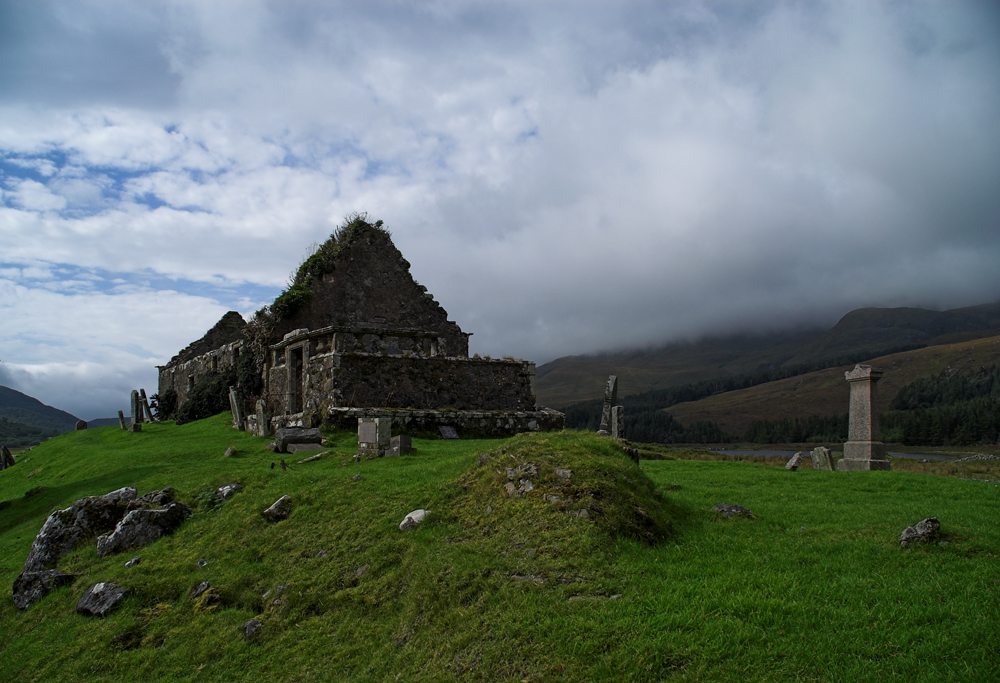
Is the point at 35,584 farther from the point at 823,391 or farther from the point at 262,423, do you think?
the point at 823,391

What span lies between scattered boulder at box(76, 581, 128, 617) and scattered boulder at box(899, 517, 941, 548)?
11501 mm

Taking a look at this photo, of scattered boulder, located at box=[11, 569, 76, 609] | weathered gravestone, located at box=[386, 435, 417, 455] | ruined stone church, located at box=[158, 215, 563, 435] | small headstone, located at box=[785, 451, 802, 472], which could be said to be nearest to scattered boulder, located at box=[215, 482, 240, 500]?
scattered boulder, located at box=[11, 569, 76, 609]

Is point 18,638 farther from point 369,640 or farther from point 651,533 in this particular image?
point 651,533

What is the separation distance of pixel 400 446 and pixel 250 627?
702 cm

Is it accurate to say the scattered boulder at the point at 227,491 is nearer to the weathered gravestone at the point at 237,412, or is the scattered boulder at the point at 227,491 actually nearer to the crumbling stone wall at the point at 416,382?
the crumbling stone wall at the point at 416,382

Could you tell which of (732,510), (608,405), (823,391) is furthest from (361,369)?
(823,391)

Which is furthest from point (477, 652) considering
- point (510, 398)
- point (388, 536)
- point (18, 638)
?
point (510, 398)

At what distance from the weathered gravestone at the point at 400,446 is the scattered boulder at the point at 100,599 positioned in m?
6.56

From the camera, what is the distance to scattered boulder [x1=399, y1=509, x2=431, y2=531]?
917 cm

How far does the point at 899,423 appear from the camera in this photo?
355 ft

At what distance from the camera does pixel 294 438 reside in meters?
17.7

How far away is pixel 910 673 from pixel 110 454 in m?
23.1

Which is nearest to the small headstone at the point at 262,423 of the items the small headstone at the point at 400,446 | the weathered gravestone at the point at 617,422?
the small headstone at the point at 400,446

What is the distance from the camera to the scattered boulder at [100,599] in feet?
30.7
